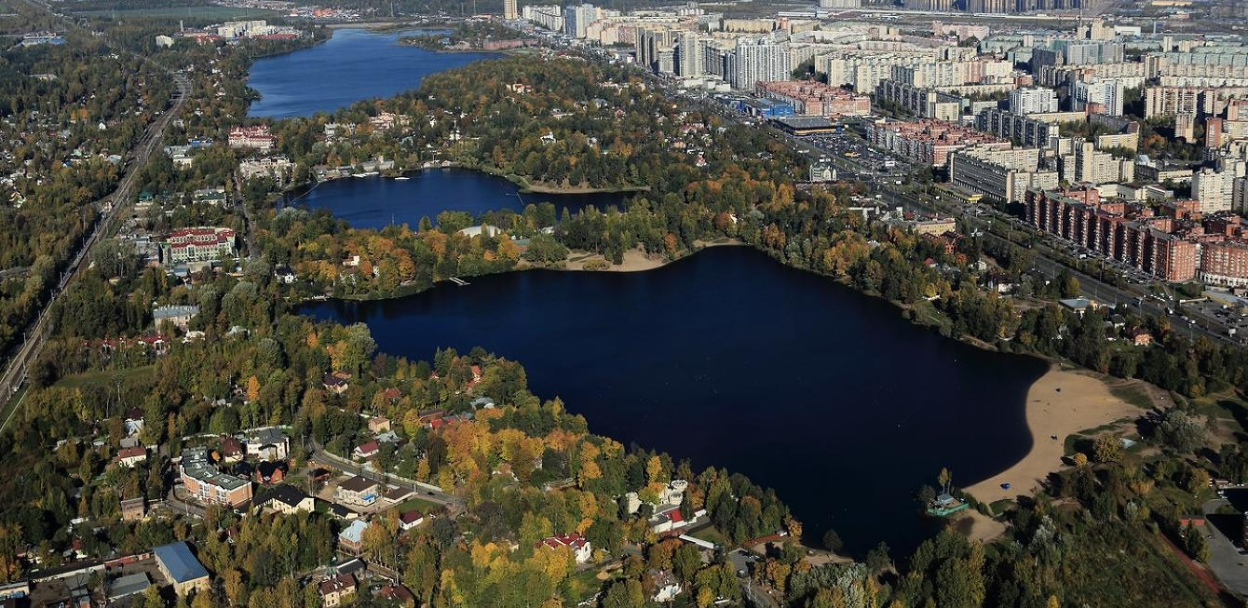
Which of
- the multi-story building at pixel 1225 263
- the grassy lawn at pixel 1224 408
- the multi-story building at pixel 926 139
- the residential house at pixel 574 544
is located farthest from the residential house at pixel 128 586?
the multi-story building at pixel 926 139

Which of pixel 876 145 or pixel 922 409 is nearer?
pixel 922 409

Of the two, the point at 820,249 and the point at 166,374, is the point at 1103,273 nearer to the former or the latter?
the point at 820,249

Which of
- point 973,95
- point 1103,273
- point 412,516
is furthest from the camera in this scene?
point 973,95

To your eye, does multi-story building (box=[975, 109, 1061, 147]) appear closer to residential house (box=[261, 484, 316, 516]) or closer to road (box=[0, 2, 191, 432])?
road (box=[0, 2, 191, 432])

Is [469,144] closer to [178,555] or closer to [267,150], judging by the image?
[267,150]

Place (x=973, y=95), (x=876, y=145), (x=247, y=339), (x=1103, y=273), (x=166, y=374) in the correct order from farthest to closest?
(x=973, y=95) < (x=876, y=145) < (x=1103, y=273) < (x=247, y=339) < (x=166, y=374)

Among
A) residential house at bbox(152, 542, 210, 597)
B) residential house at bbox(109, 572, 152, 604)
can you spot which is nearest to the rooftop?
residential house at bbox(152, 542, 210, 597)

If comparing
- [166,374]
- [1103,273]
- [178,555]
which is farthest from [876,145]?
[178,555]

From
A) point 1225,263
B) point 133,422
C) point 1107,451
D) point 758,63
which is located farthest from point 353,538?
point 758,63
